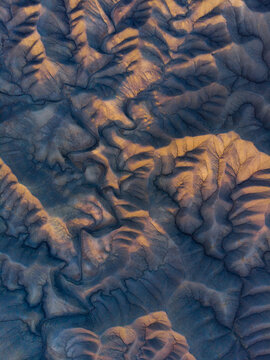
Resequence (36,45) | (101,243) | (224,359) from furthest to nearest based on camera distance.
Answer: (36,45)
(101,243)
(224,359)

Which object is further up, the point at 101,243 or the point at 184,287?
the point at 101,243

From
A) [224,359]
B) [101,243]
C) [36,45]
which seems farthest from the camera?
[36,45]

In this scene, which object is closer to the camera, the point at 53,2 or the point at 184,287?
the point at 184,287

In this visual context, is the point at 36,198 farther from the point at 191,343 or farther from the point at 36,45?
the point at 191,343

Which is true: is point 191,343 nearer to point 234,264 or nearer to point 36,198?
point 234,264

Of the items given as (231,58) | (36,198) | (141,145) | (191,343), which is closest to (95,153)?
(141,145)

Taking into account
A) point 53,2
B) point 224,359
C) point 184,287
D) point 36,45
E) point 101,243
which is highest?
point 53,2
